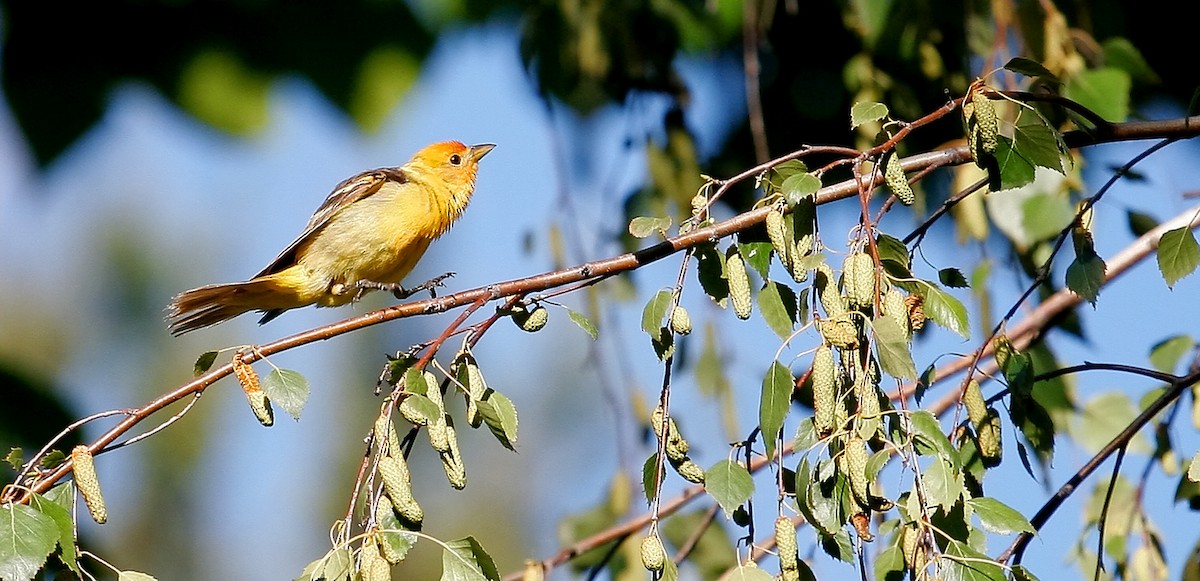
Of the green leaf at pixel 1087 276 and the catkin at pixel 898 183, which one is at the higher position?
the catkin at pixel 898 183

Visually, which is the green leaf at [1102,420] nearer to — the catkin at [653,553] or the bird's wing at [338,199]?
the catkin at [653,553]

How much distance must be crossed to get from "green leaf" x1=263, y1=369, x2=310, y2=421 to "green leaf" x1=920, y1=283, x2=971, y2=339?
2.74ft

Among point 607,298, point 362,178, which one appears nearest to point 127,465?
point 362,178

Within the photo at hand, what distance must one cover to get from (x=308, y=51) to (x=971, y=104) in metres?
1.48

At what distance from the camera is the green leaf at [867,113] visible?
164cm

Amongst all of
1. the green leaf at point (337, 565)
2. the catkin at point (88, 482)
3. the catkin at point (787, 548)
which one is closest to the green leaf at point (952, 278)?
the catkin at point (787, 548)

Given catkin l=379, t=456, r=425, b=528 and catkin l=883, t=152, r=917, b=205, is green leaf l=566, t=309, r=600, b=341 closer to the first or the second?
catkin l=379, t=456, r=425, b=528

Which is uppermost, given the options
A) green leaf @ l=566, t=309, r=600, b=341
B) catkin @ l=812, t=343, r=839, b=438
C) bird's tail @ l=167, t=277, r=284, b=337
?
bird's tail @ l=167, t=277, r=284, b=337

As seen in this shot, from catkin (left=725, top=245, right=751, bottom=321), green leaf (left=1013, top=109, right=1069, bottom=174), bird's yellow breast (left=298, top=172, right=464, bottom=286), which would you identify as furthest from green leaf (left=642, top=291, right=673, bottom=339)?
bird's yellow breast (left=298, top=172, right=464, bottom=286)

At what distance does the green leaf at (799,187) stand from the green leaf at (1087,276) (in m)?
0.45

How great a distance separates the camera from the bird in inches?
138

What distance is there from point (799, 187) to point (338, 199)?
2.58 meters

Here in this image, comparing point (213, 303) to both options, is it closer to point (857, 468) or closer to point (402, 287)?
point (402, 287)

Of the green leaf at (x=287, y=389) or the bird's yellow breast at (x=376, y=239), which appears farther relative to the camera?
the bird's yellow breast at (x=376, y=239)
